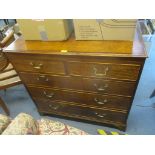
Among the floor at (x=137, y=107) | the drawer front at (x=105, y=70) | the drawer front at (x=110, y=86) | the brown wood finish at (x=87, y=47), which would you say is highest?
the brown wood finish at (x=87, y=47)

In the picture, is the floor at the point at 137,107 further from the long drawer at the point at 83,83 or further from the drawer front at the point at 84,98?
the long drawer at the point at 83,83

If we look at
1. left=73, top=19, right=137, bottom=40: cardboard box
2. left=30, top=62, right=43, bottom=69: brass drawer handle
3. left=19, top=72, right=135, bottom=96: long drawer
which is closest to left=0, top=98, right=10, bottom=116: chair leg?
left=19, top=72, right=135, bottom=96: long drawer

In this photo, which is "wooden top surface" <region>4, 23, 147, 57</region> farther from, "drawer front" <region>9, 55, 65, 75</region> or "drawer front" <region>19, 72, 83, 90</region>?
"drawer front" <region>19, 72, 83, 90</region>

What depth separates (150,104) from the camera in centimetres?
176

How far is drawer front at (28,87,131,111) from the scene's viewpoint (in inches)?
49.6

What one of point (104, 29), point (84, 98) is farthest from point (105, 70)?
point (84, 98)

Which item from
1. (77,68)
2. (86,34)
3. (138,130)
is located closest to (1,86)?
(77,68)

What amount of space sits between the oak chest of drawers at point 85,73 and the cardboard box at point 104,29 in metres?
0.04

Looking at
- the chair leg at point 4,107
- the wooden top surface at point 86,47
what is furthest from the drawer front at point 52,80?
the chair leg at point 4,107

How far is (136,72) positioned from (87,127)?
872mm

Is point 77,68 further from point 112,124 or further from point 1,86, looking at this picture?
point 1,86

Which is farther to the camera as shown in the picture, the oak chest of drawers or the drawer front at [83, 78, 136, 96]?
the drawer front at [83, 78, 136, 96]

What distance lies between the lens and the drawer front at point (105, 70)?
39.3 inches
